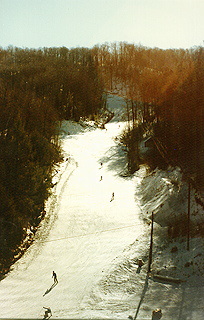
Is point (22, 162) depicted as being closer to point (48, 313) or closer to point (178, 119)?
point (48, 313)

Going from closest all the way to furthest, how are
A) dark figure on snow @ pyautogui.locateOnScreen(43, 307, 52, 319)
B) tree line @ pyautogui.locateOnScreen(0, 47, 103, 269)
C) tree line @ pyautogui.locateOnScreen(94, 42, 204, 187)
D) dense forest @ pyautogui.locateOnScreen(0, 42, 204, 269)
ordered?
dark figure on snow @ pyautogui.locateOnScreen(43, 307, 52, 319) < tree line @ pyautogui.locateOnScreen(0, 47, 103, 269) < dense forest @ pyautogui.locateOnScreen(0, 42, 204, 269) < tree line @ pyautogui.locateOnScreen(94, 42, 204, 187)

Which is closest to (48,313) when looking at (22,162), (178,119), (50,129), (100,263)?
(100,263)

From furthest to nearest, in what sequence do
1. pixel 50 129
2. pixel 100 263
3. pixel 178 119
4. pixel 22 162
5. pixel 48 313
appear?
pixel 50 129
pixel 178 119
pixel 22 162
pixel 100 263
pixel 48 313

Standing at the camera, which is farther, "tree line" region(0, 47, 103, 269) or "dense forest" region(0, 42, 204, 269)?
"dense forest" region(0, 42, 204, 269)

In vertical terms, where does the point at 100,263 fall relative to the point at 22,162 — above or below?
below

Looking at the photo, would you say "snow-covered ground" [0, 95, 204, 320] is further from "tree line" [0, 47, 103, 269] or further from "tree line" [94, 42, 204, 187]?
"tree line" [94, 42, 204, 187]

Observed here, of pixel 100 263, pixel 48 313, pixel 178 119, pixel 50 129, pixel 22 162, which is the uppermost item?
pixel 178 119

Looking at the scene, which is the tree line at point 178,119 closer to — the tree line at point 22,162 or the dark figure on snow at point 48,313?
the tree line at point 22,162

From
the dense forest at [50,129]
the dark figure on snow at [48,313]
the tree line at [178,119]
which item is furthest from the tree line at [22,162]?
the tree line at [178,119]

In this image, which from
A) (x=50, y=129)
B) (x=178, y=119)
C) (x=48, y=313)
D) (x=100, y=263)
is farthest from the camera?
(x=50, y=129)

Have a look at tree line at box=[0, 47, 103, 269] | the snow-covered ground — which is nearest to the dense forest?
tree line at box=[0, 47, 103, 269]
